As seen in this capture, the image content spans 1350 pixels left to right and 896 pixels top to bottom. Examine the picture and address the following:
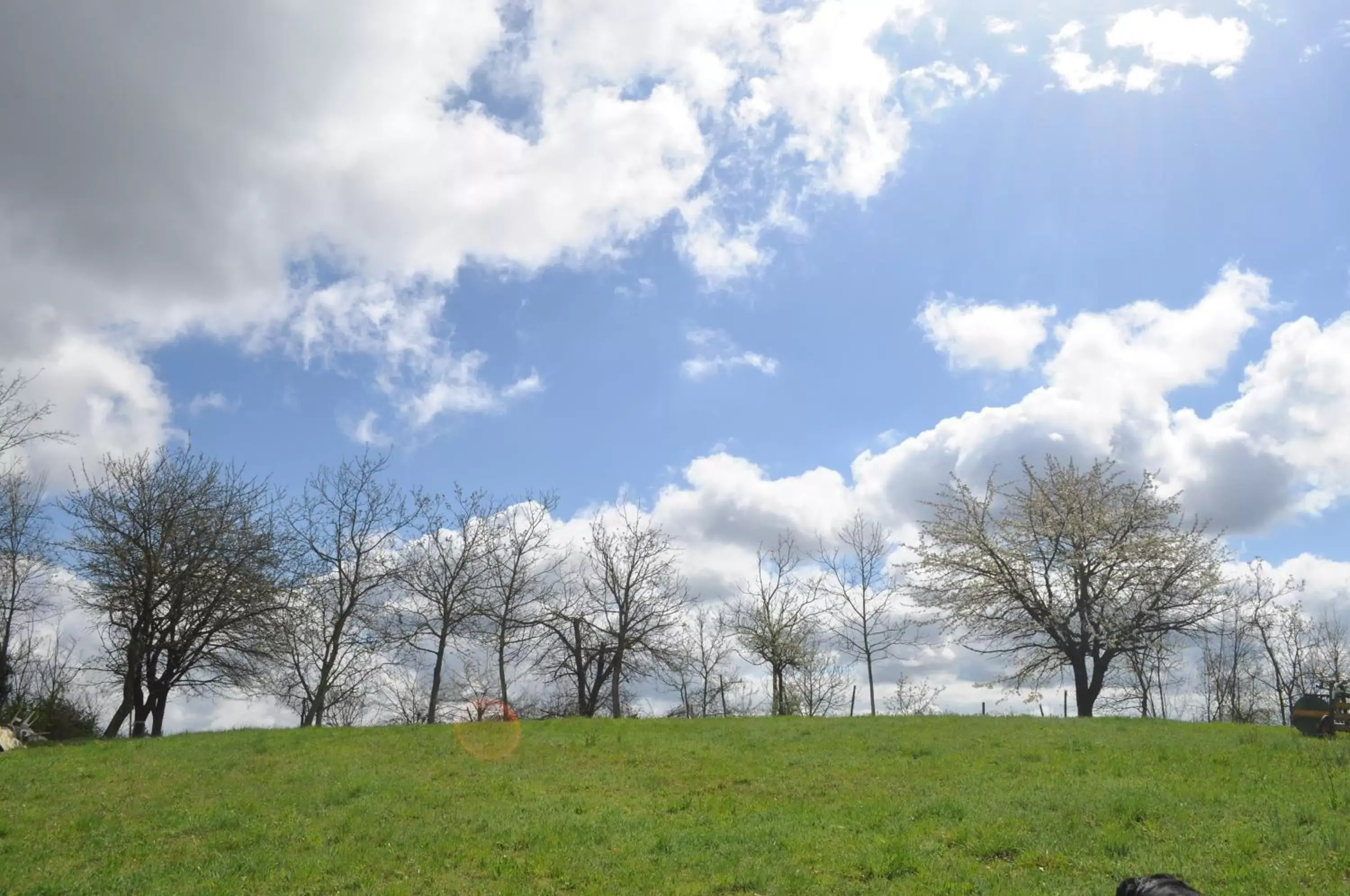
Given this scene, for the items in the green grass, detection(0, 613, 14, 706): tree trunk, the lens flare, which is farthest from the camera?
detection(0, 613, 14, 706): tree trunk

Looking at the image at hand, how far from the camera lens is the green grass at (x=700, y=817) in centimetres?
1117

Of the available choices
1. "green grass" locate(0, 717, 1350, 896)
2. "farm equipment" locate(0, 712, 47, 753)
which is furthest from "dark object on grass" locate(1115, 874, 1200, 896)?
"farm equipment" locate(0, 712, 47, 753)

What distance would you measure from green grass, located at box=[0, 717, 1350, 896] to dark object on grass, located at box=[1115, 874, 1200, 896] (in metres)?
1.45

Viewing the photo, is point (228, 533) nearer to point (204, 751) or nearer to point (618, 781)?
point (204, 751)

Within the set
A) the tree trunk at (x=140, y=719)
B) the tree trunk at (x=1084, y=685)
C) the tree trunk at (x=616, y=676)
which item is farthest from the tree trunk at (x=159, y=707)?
the tree trunk at (x=1084, y=685)

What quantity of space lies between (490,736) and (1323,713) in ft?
69.5

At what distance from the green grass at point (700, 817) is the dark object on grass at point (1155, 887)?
1449 millimetres

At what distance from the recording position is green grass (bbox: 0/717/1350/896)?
11172 mm

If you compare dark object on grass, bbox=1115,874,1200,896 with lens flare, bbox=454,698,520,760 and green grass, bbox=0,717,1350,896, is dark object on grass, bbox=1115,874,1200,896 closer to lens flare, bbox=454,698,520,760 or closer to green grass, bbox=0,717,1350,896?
green grass, bbox=0,717,1350,896

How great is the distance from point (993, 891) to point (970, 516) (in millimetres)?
31364

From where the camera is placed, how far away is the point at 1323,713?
20.9 metres

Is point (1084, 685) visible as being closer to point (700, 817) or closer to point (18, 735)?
point (700, 817)

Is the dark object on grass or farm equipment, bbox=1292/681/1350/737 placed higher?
farm equipment, bbox=1292/681/1350/737

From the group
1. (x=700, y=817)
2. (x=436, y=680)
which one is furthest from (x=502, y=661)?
(x=700, y=817)
